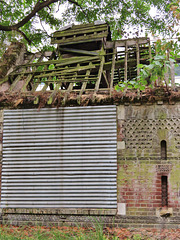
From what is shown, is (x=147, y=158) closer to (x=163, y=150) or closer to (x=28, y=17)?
(x=163, y=150)

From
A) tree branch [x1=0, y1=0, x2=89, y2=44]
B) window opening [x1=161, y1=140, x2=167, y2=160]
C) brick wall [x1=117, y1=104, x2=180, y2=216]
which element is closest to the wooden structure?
tree branch [x1=0, y1=0, x2=89, y2=44]

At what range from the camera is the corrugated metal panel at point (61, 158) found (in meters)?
9.02

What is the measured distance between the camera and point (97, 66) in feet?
37.3

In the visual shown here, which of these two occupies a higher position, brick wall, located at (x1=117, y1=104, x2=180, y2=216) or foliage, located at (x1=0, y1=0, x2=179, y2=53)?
foliage, located at (x1=0, y1=0, x2=179, y2=53)

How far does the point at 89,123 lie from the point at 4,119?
9.31ft

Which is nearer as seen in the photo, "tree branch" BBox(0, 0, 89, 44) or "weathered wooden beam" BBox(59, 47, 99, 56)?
"weathered wooden beam" BBox(59, 47, 99, 56)

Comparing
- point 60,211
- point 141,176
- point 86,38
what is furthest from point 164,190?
point 86,38

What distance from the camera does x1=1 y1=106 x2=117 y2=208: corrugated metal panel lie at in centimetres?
902

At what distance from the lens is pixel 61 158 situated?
9.34 m

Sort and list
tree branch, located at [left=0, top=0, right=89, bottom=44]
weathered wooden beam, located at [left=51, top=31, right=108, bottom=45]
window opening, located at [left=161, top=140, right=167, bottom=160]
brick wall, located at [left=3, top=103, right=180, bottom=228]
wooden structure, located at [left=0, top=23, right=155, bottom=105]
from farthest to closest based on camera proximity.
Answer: tree branch, located at [left=0, top=0, right=89, bottom=44] → weathered wooden beam, located at [left=51, top=31, right=108, bottom=45] → wooden structure, located at [left=0, top=23, right=155, bottom=105] → window opening, located at [left=161, top=140, right=167, bottom=160] → brick wall, located at [left=3, top=103, right=180, bottom=228]

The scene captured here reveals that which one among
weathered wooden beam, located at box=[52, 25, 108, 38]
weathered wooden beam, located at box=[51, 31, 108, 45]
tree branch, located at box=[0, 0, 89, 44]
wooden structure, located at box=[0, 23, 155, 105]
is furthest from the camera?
tree branch, located at box=[0, 0, 89, 44]

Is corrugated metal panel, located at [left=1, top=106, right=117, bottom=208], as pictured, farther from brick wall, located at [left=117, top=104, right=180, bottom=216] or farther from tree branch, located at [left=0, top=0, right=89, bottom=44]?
tree branch, located at [left=0, top=0, right=89, bottom=44]

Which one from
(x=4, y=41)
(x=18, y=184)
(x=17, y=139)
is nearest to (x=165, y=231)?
(x=18, y=184)

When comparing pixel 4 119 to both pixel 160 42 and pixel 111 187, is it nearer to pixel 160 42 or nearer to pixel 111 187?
pixel 111 187
